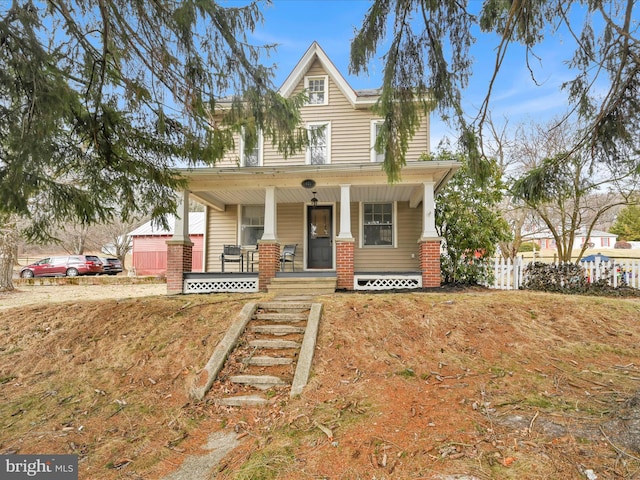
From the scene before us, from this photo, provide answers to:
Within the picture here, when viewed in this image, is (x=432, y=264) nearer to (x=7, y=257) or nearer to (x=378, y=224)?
(x=378, y=224)

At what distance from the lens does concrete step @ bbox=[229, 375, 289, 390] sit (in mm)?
4055

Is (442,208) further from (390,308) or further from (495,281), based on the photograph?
(390,308)

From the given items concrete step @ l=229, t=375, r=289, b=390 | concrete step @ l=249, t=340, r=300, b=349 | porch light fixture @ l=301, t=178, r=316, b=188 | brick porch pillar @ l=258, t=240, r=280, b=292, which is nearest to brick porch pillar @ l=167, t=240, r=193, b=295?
brick porch pillar @ l=258, t=240, r=280, b=292

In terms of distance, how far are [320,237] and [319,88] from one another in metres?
4.91

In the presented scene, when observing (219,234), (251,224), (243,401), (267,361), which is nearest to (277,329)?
(267,361)

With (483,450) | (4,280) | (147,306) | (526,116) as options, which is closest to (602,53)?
(483,450)

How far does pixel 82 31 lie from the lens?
4.57 metres

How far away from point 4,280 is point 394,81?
1601cm

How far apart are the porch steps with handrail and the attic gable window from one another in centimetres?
620

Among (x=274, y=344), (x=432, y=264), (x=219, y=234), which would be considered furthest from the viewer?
(x=219, y=234)

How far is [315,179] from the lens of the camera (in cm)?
882

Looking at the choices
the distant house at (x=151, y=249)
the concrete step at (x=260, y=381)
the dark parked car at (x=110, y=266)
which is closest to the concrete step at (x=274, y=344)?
the concrete step at (x=260, y=381)

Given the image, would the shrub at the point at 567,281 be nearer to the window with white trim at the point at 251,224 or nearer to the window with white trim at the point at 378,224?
the window with white trim at the point at 378,224

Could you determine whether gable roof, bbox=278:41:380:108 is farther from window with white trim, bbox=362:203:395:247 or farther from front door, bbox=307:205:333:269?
front door, bbox=307:205:333:269
